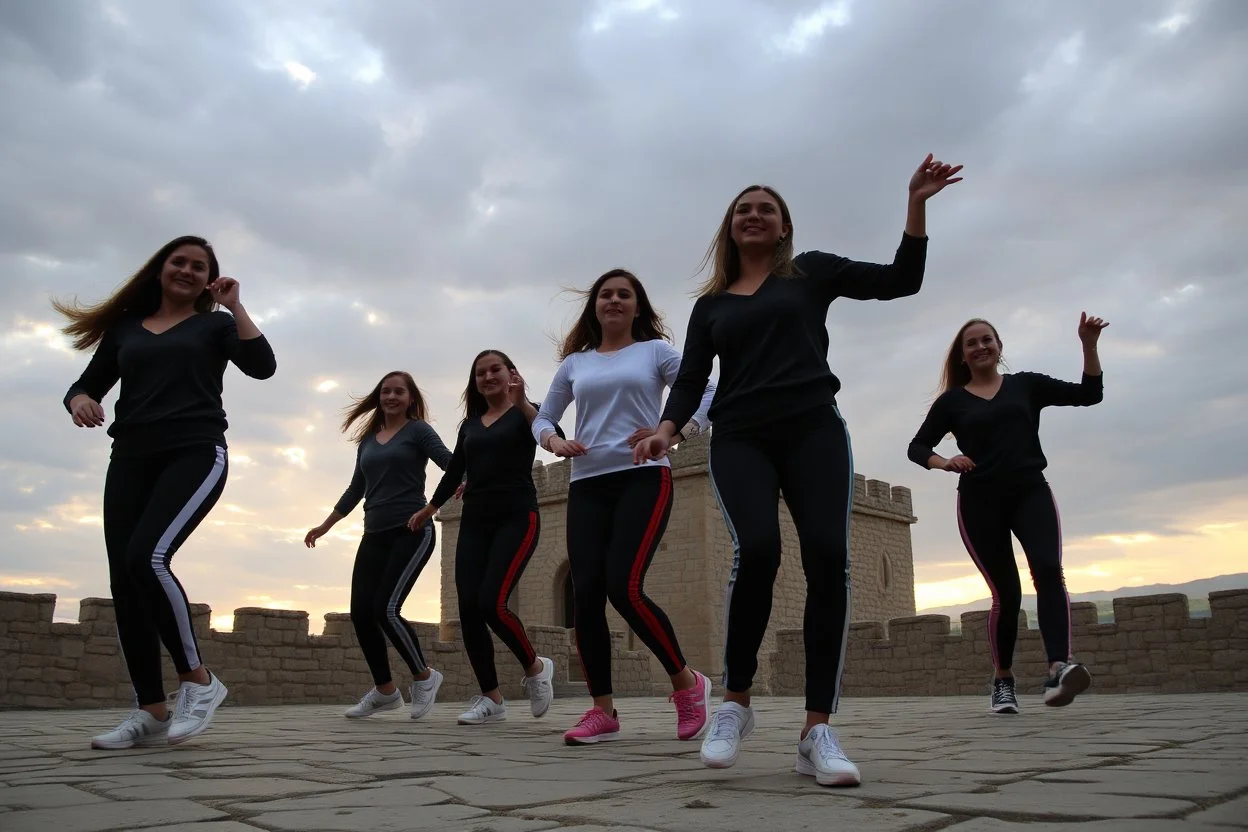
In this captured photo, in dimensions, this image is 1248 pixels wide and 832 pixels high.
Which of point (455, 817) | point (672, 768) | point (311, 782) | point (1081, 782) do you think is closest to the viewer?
point (455, 817)

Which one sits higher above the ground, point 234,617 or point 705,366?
point 705,366

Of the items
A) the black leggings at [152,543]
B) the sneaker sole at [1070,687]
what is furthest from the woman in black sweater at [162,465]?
the sneaker sole at [1070,687]

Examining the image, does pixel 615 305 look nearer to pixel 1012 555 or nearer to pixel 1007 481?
pixel 1007 481

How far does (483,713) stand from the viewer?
5.59 metres

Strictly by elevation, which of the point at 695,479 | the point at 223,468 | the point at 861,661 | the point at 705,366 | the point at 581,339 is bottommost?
the point at 861,661

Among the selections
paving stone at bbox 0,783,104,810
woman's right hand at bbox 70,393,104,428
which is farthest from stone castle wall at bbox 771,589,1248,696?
paving stone at bbox 0,783,104,810

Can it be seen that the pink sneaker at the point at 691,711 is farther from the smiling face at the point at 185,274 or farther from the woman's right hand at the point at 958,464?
the smiling face at the point at 185,274

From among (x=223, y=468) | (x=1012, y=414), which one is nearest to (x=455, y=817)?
(x=223, y=468)

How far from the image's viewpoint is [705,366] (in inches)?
138

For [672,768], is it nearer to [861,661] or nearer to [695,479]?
[861,661]

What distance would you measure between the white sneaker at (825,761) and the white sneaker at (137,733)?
8.54ft

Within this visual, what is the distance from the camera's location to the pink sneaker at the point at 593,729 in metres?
3.97

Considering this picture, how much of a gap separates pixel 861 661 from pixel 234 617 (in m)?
7.45

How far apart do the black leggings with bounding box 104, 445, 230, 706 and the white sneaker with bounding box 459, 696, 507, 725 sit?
5.90 feet
